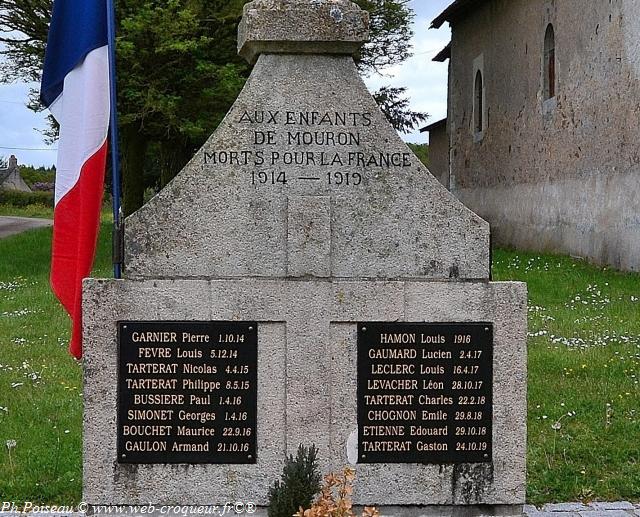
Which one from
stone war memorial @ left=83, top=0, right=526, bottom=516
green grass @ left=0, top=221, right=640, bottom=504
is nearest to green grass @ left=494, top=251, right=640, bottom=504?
green grass @ left=0, top=221, right=640, bottom=504

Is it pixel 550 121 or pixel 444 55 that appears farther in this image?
pixel 444 55

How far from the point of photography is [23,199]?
53.7 meters

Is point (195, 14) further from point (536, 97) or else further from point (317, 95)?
point (317, 95)

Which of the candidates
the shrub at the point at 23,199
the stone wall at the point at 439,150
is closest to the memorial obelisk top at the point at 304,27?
the stone wall at the point at 439,150

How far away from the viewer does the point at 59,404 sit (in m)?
6.81

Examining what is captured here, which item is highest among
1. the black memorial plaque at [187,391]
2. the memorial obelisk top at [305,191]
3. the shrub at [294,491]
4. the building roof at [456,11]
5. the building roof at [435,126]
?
the building roof at [456,11]

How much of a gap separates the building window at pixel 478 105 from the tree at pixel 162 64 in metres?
4.12

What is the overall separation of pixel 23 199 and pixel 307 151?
171 feet

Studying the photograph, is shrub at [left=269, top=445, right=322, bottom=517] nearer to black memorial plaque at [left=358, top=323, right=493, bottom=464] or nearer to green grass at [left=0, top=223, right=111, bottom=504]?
black memorial plaque at [left=358, top=323, right=493, bottom=464]

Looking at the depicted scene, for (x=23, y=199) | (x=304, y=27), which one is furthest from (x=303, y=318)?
(x=23, y=199)

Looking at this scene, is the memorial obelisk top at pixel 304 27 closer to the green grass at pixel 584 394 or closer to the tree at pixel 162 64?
the green grass at pixel 584 394

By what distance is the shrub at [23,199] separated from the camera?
53.4 meters

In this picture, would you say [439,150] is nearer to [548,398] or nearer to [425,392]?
[548,398]

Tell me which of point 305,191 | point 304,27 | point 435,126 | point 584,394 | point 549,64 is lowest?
point 584,394
